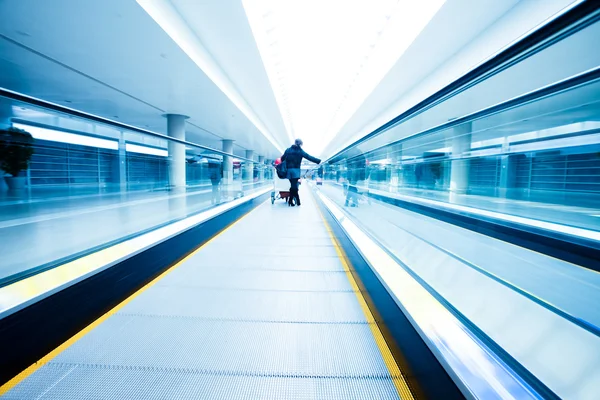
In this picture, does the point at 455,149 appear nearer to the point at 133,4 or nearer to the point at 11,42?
→ the point at 133,4

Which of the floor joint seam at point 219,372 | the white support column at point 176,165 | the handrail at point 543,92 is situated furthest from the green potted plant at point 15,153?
the handrail at point 543,92

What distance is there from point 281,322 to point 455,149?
3.97 m

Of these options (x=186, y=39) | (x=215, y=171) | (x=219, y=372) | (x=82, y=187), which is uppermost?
(x=186, y=39)

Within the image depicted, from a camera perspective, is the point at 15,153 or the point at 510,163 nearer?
the point at 15,153

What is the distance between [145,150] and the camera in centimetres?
396

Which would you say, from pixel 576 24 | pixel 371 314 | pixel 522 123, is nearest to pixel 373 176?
pixel 522 123

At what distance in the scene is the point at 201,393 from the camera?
1315 mm

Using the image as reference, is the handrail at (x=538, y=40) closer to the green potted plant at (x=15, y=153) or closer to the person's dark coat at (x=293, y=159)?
the green potted plant at (x=15, y=153)

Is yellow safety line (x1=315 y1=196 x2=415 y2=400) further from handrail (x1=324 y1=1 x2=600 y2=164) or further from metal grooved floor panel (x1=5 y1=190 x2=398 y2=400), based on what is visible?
handrail (x1=324 y1=1 x2=600 y2=164)

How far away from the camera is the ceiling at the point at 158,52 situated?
559 cm

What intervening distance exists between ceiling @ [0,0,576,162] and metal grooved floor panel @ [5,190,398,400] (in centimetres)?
547

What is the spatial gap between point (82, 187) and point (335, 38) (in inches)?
400

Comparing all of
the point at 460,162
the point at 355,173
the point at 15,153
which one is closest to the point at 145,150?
the point at 15,153

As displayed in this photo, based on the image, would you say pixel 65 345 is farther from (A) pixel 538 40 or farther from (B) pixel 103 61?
(B) pixel 103 61
